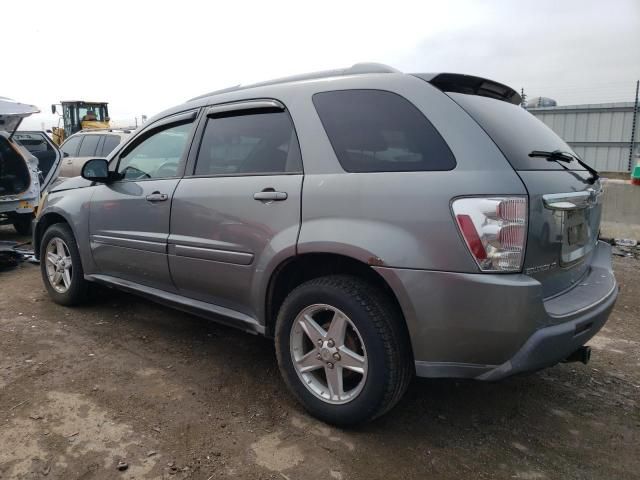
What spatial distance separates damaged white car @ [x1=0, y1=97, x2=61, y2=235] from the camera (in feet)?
22.5

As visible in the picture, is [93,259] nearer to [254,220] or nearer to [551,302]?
[254,220]

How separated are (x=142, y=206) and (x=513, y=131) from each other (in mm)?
2515

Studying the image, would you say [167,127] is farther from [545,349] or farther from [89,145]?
[89,145]

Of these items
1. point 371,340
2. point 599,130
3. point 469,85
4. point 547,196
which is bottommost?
point 371,340

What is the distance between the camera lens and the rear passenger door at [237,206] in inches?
109

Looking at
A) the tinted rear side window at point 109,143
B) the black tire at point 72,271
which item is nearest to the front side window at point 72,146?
the tinted rear side window at point 109,143

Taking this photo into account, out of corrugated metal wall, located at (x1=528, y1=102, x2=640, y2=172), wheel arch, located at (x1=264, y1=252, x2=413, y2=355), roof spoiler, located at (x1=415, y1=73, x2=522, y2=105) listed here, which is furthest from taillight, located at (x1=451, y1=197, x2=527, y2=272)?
corrugated metal wall, located at (x1=528, y1=102, x2=640, y2=172)

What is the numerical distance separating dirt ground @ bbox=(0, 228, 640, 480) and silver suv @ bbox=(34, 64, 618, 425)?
297 millimetres

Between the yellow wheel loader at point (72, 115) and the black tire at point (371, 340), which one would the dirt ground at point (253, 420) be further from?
the yellow wheel loader at point (72, 115)

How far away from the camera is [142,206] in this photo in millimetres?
3611

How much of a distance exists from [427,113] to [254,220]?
110cm

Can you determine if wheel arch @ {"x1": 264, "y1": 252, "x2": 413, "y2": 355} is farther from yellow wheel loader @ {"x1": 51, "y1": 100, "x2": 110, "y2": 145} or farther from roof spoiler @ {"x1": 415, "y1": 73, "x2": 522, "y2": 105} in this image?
yellow wheel loader @ {"x1": 51, "y1": 100, "x2": 110, "y2": 145}

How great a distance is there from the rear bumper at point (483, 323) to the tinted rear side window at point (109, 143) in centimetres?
991

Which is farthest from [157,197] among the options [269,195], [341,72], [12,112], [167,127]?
[12,112]
